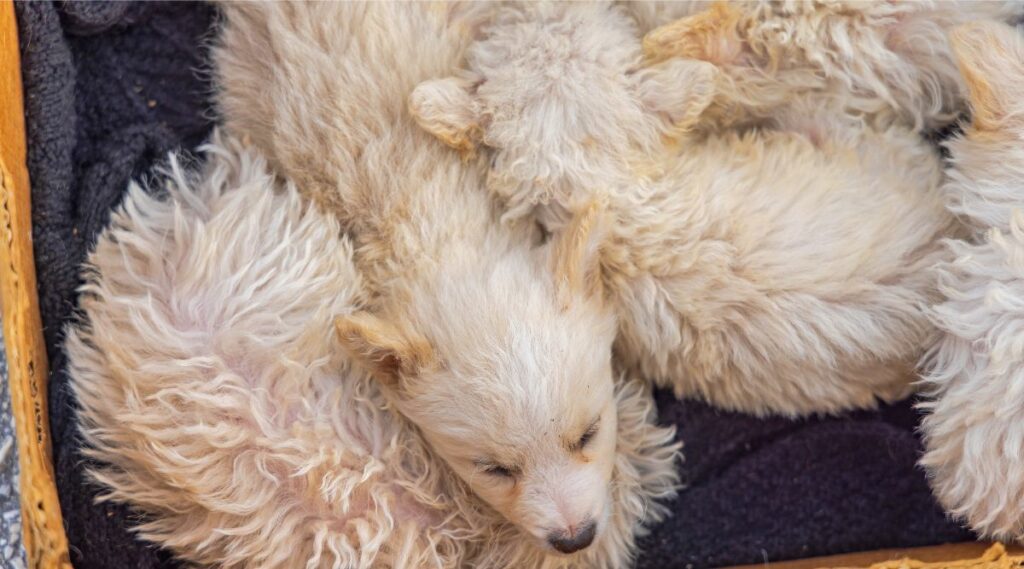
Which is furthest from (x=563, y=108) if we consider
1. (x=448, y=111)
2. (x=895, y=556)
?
(x=895, y=556)

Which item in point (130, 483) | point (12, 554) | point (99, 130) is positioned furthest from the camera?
point (99, 130)

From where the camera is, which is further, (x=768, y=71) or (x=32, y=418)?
(x=768, y=71)

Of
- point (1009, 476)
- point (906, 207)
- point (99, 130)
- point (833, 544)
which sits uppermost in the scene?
point (99, 130)

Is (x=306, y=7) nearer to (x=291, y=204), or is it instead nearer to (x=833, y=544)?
(x=291, y=204)

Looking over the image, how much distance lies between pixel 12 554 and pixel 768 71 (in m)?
1.89

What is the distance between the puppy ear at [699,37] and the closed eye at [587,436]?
0.84m

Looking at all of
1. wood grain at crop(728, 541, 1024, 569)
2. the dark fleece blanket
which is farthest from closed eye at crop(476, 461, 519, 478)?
wood grain at crop(728, 541, 1024, 569)

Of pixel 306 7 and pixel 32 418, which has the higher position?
pixel 306 7

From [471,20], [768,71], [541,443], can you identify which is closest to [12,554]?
[541,443]

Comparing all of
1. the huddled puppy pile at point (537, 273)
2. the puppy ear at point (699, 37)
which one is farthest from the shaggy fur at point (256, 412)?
the puppy ear at point (699, 37)

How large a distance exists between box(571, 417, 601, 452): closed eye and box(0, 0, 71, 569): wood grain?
1.05 m

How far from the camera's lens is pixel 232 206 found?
2.16 meters

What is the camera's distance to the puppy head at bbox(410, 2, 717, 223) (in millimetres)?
2127

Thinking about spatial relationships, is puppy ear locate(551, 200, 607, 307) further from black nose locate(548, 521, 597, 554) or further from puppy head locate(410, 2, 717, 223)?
black nose locate(548, 521, 597, 554)
